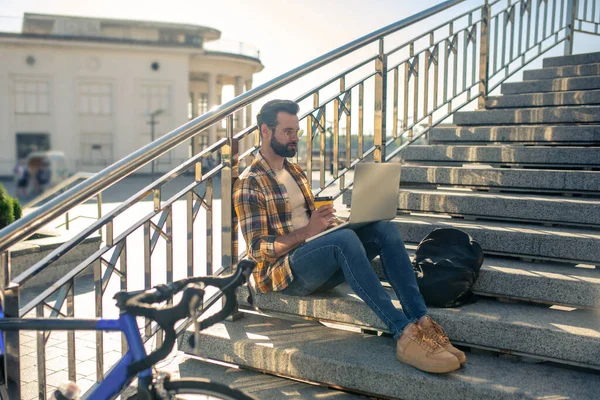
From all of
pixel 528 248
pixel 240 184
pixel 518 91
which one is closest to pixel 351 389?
pixel 240 184

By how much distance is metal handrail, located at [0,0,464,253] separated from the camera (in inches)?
94.0

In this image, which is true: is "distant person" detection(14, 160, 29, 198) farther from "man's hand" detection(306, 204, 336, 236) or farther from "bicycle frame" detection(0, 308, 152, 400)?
"bicycle frame" detection(0, 308, 152, 400)

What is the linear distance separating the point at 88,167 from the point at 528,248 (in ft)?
128

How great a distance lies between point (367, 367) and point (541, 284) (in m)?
1.09

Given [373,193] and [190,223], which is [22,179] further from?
[373,193]

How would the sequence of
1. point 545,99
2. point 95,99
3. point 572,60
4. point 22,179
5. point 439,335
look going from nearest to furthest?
point 439,335, point 545,99, point 572,60, point 22,179, point 95,99

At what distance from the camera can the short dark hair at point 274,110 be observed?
329 cm

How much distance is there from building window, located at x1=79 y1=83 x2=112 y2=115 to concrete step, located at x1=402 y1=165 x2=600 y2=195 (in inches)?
1457

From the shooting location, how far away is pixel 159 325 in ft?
5.87

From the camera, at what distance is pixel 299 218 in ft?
11.1

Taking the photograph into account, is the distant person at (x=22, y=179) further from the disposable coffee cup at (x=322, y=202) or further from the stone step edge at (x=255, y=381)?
the disposable coffee cup at (x=322, y=202)

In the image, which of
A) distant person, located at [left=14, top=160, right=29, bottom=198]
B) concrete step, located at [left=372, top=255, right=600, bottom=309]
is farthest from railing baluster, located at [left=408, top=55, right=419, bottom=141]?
distant person, located at [left=14, top=160, right=29, bottom=198]

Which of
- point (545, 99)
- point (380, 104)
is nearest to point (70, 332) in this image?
point (380, 104)

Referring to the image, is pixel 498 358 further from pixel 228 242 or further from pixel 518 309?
pixel 228 242
